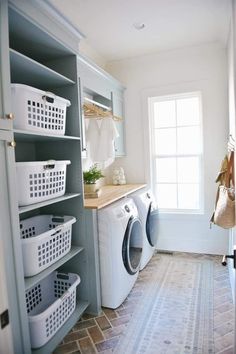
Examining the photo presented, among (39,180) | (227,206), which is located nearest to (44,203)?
(39,180)

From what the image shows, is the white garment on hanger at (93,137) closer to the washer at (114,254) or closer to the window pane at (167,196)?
the washer at (114,254)

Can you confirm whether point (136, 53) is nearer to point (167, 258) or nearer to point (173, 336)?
point (167, 258)

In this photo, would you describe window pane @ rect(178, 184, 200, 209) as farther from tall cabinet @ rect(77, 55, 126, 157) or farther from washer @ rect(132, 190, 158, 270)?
tall cabinet @ rect(77, 55, 126, 157)

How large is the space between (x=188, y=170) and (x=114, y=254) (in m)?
1.79

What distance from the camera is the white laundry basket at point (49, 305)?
161 centimetres

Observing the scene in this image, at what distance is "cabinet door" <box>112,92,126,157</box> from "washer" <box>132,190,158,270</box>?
695 mm

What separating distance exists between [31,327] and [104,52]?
3.03m

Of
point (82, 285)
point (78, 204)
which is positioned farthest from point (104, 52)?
point (82, 285)

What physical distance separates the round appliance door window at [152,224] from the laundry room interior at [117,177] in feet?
0.08

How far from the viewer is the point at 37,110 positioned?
5.28 feet

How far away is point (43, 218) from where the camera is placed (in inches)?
83.4

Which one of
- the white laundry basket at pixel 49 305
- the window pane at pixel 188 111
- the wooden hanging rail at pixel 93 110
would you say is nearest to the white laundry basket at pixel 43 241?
the white laundry basket at pixel 49 305

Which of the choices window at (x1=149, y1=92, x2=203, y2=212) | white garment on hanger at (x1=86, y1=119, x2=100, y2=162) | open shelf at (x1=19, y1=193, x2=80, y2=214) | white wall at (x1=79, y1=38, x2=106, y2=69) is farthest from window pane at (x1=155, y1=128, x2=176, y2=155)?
open shelf at (x1=19, y1=193, x2=80, y2=214)

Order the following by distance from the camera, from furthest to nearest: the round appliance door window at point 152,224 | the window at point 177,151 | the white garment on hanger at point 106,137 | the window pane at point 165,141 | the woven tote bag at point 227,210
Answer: the window pane at point 165,141
the window at point 177,151
the round appliance door window at point 152,224
the white garment on hanger at point 106,137
the woven tote bag at point 227,210
